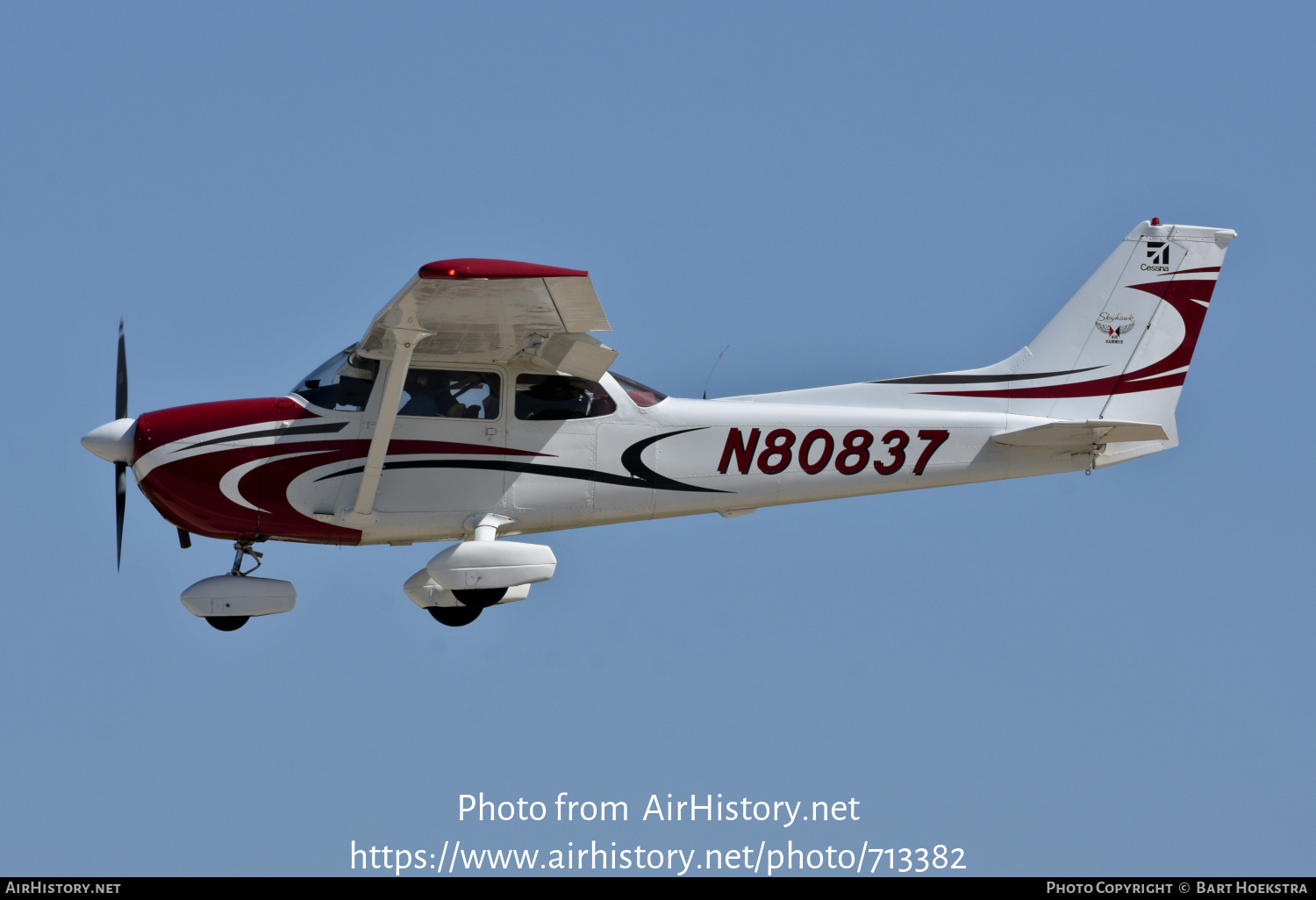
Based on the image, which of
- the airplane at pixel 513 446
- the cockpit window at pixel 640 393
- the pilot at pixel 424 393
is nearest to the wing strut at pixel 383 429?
the airplane at pixel 513 446

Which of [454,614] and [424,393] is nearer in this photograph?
[424,393]

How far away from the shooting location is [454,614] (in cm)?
1277

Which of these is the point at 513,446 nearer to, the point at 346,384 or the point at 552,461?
the point at 552,461

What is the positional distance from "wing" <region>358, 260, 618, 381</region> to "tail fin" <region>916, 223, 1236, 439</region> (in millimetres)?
3725

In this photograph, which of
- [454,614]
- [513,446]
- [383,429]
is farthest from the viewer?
[454,614]

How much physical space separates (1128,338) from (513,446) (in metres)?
5.64

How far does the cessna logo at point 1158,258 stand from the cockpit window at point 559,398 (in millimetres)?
5084

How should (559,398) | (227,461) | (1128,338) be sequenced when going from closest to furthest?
(227,461) < (559,398) < (1128,338)

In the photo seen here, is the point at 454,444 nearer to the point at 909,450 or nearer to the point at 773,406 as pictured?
the point at 773,406

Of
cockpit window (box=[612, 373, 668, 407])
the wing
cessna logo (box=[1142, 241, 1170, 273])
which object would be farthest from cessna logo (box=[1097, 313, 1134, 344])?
the wing

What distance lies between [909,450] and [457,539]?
154 inches

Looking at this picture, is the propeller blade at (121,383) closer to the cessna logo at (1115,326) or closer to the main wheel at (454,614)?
the main wheel at (454,614)

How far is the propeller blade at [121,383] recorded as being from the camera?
12.5m

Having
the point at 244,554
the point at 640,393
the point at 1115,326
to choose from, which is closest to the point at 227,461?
the point at 244,554
